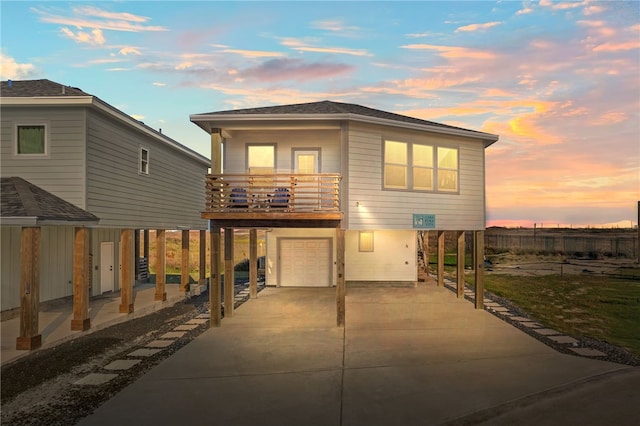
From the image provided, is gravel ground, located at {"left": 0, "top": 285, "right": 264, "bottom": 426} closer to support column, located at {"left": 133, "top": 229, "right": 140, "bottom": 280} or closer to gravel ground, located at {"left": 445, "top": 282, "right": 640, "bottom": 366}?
support column, located at {"left": 133, "top": 229, "right": 140, "bottom": 280}

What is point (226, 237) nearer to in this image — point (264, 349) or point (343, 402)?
point (264, 349)

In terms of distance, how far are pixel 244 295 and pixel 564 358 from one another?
500 inches

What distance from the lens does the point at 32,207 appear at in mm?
10180

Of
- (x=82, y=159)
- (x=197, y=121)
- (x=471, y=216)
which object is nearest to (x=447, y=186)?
(x=471, y=216)

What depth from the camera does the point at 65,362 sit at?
29.9 feet

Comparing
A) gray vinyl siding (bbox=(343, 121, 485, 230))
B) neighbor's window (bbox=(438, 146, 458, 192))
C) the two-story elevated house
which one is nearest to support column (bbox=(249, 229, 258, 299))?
the two-story elevated house

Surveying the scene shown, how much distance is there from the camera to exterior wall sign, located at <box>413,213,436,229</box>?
1481cm

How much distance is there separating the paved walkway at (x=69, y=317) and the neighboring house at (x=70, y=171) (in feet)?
2.65

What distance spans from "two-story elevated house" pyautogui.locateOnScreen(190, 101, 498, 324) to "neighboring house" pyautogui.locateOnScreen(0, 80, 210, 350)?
2853mm

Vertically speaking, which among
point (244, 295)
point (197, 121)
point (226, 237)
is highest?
point (197, 121)

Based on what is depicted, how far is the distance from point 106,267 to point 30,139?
7.58m

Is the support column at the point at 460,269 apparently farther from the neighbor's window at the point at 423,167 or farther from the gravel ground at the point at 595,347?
the gravel ground at the point at 595,347

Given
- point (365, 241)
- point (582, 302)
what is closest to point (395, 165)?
point (365, 241)

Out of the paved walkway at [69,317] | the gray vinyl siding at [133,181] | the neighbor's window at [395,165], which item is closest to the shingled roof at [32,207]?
the gray vinyl siding at [133,181]
